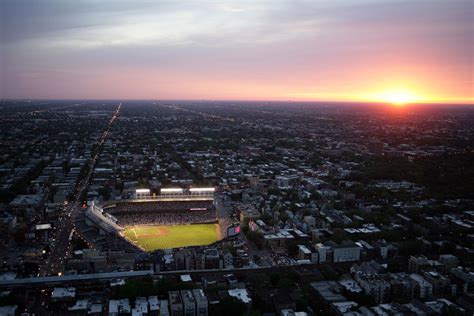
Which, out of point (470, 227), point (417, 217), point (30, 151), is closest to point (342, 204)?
point (417, 217)

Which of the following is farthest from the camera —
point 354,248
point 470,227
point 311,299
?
point 470,227

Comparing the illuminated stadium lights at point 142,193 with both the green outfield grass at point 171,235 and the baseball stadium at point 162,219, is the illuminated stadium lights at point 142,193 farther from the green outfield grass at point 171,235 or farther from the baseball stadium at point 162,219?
the green outfield grass at point 171,235

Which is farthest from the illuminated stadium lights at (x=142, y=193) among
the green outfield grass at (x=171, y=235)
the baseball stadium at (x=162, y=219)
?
the green outfield grass at (x=171, y=235)

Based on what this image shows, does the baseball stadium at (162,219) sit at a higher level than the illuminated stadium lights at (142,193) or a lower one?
lower

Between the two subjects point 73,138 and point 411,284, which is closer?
point 411,284

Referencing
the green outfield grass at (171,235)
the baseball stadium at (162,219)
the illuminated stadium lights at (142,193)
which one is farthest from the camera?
the illuminated stadium lights at (142,193)

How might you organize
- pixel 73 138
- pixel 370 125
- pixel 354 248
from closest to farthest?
1. pixel 354 248
2. pixel 73 138
3. pixel 370 125

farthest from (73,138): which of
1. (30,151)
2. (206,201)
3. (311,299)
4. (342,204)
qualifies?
(311,299)

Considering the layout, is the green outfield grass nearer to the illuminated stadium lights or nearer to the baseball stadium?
the baseball stadium

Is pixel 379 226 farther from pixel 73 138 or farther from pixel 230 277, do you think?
pixel 73 138
